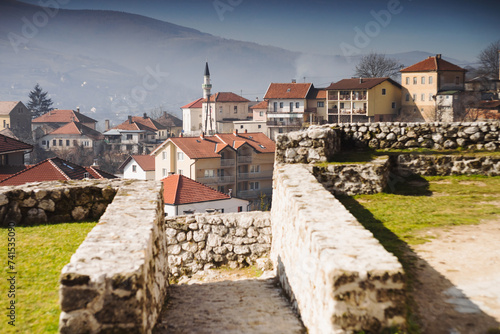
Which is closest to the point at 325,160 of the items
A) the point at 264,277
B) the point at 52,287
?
the point at 264,277

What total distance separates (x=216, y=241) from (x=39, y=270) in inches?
185

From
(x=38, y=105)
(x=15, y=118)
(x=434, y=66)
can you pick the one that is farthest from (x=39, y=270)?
(x=38, y=105)

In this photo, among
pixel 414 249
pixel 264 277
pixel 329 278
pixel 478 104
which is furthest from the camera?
pixel 478 104

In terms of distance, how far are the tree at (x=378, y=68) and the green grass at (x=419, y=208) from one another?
268ft

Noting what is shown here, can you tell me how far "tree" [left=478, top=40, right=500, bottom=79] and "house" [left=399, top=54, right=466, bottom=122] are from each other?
50.3 ft

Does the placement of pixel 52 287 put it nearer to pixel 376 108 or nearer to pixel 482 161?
pixel 482 161

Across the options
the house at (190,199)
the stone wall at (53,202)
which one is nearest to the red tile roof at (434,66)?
the house at (190,199)

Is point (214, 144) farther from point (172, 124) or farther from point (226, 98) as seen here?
point (172, 124)

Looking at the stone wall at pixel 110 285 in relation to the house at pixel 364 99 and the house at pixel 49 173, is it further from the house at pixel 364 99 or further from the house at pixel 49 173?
the house at pixel 364 99

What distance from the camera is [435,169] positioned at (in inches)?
404

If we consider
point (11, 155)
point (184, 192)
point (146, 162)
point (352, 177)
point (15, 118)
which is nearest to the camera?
point (352, 177)

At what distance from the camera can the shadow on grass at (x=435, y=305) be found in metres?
3.89

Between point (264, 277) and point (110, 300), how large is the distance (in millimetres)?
4256

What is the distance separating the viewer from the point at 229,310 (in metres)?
5.66
